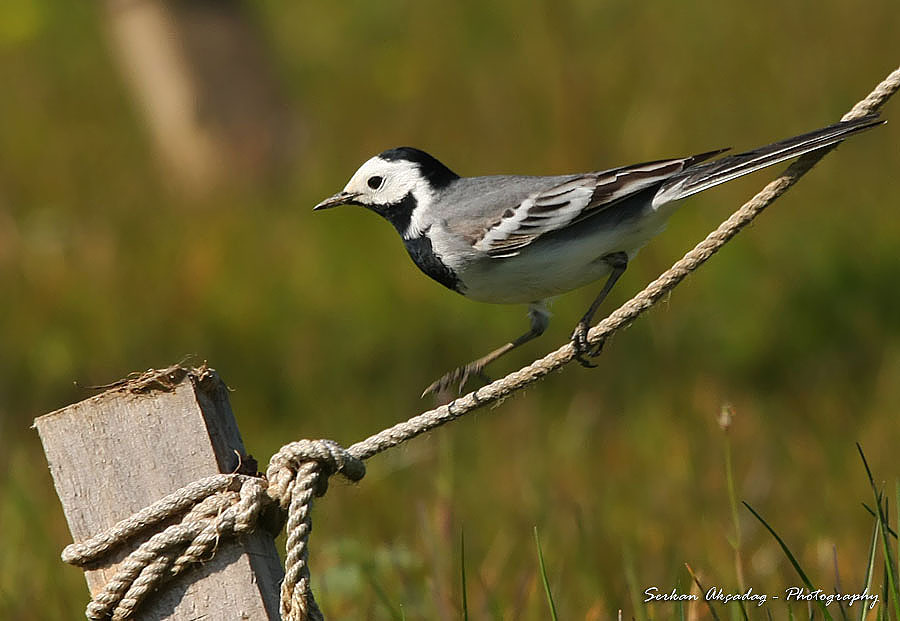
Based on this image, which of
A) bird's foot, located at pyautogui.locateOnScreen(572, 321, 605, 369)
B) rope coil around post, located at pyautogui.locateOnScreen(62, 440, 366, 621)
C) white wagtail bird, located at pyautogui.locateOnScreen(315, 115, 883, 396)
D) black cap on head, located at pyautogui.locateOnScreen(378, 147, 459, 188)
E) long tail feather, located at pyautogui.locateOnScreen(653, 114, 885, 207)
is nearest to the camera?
rope coil around post, located at pyautogui.locateOnScreen(62, 440, 366, 621)

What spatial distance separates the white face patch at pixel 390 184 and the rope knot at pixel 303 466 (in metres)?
1.24

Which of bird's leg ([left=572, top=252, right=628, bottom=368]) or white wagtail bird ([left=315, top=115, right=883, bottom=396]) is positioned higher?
white wagtail bird ([left=315, top=115, right=883, bottom=396])

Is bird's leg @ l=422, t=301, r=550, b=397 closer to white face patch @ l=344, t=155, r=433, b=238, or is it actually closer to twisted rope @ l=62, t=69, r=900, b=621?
white face patch @ l=344, t=155, r=433, b=238

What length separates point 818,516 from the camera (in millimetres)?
4117

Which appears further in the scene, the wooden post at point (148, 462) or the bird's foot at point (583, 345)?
the bird's foot at point (583, 345)

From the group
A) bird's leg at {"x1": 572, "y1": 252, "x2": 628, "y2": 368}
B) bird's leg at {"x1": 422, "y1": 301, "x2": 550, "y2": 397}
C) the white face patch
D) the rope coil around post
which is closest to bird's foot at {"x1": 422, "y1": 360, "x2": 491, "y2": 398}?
bird's leg at {"x1": 422, "y1": 301, "x2": 550, "y2": 397}

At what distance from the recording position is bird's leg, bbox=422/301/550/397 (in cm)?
300

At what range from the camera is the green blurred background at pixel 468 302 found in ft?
13.7

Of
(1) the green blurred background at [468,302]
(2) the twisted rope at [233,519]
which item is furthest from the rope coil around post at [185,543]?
(1) the green blurred background at [468,302]

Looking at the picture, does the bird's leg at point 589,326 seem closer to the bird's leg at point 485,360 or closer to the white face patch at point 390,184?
the bird's leg at point 485,360

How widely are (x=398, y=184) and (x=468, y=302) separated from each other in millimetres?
3321

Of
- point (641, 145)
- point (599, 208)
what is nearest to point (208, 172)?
point (641, 145)

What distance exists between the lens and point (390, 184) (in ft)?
11.1

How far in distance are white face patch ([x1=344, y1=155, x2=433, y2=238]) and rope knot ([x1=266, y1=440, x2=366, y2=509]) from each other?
48.6 inches
